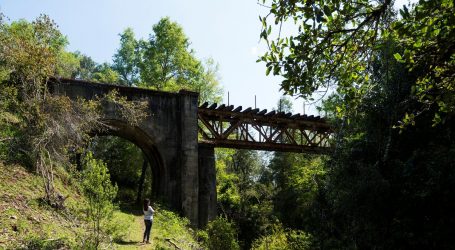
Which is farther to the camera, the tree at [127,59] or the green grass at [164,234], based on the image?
the tree at [127,59]

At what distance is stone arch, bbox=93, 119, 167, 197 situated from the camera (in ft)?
56.7

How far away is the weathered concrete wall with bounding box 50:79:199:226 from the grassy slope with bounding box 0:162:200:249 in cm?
280

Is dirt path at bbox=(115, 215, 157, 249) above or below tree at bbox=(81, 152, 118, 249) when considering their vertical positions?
below

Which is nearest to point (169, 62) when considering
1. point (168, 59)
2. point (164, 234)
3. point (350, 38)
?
point (168, 59)

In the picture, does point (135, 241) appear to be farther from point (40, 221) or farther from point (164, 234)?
point (40, 221)

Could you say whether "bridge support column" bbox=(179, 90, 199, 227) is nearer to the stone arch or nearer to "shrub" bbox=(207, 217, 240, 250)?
the stone arch

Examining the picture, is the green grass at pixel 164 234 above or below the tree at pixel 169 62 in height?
below

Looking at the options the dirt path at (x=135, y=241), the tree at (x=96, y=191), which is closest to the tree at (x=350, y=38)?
the tree at (x=96, y=191)

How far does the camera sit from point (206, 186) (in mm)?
18391

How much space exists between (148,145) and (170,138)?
1030 mm

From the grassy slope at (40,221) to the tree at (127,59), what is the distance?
68.3 ft

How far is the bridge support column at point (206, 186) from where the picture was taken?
18000 millimetres

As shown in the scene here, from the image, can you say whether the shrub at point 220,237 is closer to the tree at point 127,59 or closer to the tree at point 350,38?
the tree at point 350,38

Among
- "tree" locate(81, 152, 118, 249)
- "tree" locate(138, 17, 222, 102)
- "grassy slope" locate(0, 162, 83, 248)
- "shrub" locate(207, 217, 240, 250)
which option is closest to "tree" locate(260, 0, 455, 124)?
"tree" locate(81, 152, 118, 249)
